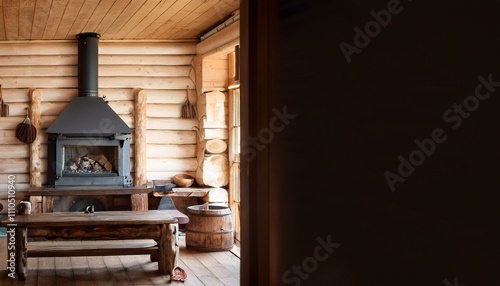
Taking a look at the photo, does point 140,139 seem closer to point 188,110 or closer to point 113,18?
point 188,110

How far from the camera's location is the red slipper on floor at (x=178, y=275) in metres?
5.80

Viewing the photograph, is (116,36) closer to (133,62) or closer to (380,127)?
(133,62)

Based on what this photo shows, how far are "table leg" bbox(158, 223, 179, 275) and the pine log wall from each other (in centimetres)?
303

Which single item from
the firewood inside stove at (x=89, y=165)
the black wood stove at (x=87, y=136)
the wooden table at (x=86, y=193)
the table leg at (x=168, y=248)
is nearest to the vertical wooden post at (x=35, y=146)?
the black wood stove at (x=87, y=136)

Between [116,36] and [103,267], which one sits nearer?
[103,267]

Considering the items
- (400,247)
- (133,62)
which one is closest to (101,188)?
(133,62)

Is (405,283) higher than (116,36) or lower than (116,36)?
lower

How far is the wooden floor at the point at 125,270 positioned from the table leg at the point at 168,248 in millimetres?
109

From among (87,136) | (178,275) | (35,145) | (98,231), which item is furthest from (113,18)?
(178,275)

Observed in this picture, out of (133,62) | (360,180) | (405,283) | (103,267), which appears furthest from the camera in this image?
(133,62)

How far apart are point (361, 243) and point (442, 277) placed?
1.41 ft

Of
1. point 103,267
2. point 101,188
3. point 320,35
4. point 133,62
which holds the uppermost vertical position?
point 133,62

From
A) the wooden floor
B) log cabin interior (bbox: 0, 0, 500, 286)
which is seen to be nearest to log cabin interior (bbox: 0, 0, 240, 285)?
the wooden floor

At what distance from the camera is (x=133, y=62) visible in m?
9.00
